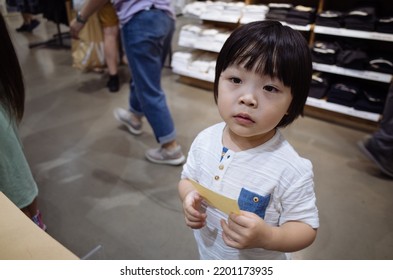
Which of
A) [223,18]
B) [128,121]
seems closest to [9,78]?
[128,121]

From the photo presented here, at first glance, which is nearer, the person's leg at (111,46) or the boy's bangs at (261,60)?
the boy's bangs at (261,60)

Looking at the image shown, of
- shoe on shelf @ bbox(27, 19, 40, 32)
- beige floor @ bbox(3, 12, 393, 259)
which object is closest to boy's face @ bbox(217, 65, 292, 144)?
beige floor @ bbox(3, 12, 393, 259)

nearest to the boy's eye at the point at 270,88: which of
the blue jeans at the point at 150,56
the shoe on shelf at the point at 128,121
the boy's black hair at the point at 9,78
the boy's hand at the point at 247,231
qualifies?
the boy's hand at the point at 247,231

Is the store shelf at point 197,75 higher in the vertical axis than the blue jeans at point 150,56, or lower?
lower

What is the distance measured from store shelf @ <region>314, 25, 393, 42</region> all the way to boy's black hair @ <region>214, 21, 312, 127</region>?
6.18ft

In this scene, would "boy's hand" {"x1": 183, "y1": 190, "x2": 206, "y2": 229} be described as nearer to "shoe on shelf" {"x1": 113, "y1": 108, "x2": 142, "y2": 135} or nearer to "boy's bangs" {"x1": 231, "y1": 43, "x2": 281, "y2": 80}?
"boy's bangs" {"x1": 231, "y1": 43, "x2": 281, "y2": 80}

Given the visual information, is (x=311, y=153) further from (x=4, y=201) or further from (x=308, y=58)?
(x=4, y=201)

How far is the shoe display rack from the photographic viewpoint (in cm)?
226

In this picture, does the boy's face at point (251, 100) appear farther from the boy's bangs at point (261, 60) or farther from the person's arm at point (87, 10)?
the person's arm at point (87, 10)

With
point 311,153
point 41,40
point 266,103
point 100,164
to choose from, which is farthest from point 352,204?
point 41,40

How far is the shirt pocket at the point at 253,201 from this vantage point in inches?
27.1

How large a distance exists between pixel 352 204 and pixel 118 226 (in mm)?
1219

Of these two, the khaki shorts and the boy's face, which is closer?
the boy's face

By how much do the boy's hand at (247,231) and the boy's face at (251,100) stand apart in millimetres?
167
